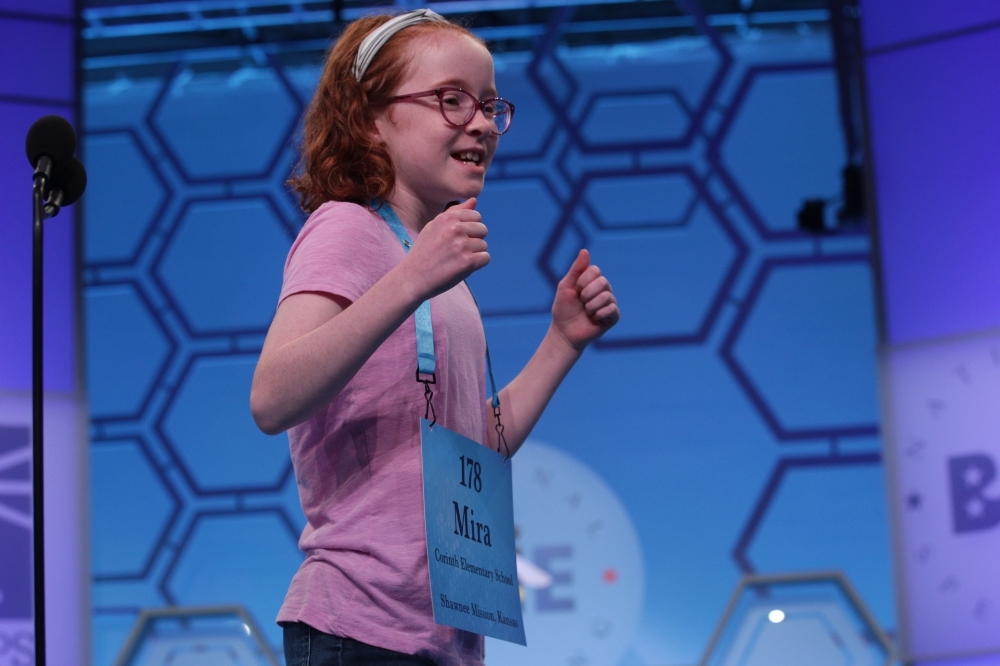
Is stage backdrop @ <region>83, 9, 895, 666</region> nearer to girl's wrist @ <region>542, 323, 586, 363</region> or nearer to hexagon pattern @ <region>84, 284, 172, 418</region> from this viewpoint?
hexagon pattern @ <region>84, 284, 172, 418</region>

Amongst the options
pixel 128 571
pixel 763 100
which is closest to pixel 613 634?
pixel 128 571

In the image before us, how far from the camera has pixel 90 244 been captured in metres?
4.42

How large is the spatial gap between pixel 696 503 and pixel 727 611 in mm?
378

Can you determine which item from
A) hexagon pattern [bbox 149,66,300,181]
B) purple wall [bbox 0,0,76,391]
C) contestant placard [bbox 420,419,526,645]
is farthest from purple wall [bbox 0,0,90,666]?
contestant placard [bbox 420,419,526,645]

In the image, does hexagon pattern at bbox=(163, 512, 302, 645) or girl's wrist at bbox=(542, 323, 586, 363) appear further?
hexagon pattern at bbox=(163, 512, 302, 645)

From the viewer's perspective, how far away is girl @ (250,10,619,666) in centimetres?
94

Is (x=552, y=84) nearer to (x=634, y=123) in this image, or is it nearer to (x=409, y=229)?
(x=634, y=123)

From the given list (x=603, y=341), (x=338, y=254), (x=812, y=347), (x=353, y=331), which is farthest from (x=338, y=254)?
(x=812, y=347)

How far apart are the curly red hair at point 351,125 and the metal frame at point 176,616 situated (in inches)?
116

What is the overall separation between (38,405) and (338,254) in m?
0.51

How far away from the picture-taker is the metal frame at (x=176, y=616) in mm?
3857

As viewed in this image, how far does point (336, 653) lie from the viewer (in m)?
0.96

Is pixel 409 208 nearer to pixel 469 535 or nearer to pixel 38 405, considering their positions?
pixel 469 535

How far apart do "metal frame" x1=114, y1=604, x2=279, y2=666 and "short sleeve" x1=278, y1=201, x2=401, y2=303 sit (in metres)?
3.05
